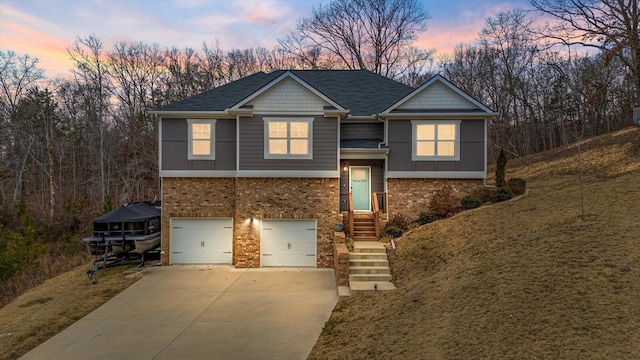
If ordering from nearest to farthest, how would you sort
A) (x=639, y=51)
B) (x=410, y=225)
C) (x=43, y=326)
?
(x=43, y=326) → (x=410, y=225) → (x=639, y=51)

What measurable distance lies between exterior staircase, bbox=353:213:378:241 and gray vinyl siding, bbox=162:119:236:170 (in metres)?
5.48

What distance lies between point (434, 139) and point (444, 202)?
8.69ft

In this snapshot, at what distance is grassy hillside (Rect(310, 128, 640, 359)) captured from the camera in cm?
562

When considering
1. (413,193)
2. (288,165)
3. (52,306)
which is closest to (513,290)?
(413,193)

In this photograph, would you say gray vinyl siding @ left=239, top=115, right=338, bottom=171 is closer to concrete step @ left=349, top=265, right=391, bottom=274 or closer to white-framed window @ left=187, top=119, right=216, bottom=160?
white-framed window @ left=187, top=119, right=216, bottom=160

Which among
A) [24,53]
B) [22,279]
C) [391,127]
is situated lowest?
[22,279]

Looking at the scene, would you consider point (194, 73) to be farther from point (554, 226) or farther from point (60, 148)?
point (554, 226)

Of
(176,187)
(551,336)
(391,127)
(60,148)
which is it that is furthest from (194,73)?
(551,336)

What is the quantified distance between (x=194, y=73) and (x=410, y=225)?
1129 inches

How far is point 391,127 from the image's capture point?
1458 cm

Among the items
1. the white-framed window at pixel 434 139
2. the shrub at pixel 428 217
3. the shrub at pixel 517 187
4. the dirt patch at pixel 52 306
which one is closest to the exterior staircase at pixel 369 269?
the shrub at pixel 428 217

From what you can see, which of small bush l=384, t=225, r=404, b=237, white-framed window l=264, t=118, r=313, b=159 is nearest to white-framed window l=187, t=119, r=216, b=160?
white-framed window l=264, t=118, r=313, b=159

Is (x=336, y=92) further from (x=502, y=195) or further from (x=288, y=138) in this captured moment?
(x=502, y=195)

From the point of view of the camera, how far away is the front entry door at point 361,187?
51.1 feet
